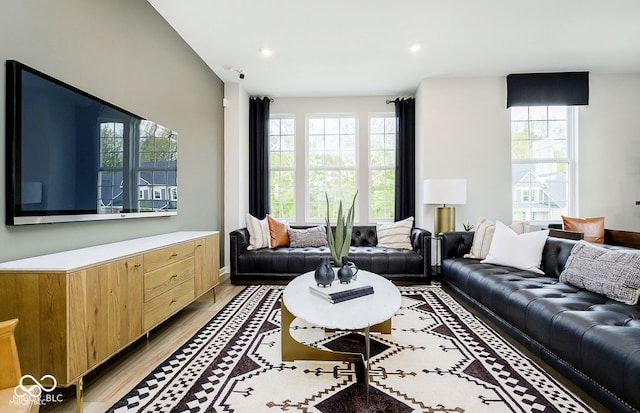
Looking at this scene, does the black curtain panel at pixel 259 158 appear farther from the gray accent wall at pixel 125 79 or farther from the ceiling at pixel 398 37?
the gray accent wall at pixel 125 79

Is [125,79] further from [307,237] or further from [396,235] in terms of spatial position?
[396,235]

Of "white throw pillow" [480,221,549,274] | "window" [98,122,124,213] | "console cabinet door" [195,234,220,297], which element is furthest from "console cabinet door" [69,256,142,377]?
"white throw pillow" [480,221,549,274]

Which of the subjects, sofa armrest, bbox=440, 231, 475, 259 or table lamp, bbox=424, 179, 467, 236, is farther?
table lamp, bbox=424, 179, 467, 236

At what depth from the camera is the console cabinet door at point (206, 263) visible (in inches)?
112

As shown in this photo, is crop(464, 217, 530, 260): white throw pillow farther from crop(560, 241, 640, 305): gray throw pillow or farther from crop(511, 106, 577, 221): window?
crop(511, 106, 577, 221): window

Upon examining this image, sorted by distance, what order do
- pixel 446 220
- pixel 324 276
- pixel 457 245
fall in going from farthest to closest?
pixel 446 220
pixel 457 245
pixel 324 276

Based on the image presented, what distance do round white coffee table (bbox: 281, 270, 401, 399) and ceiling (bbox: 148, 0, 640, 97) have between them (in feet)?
7.85

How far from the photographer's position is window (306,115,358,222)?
16.9 ft

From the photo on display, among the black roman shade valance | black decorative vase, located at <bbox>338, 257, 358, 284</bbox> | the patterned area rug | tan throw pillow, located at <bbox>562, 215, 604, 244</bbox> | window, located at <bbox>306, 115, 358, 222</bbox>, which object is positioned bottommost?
the patterned area rug

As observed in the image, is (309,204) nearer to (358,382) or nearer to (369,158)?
(369,158)

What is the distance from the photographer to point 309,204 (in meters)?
5.17

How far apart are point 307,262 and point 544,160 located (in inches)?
143

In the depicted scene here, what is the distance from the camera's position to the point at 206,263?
119 inches

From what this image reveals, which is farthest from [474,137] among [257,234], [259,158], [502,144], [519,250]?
[257,234]
